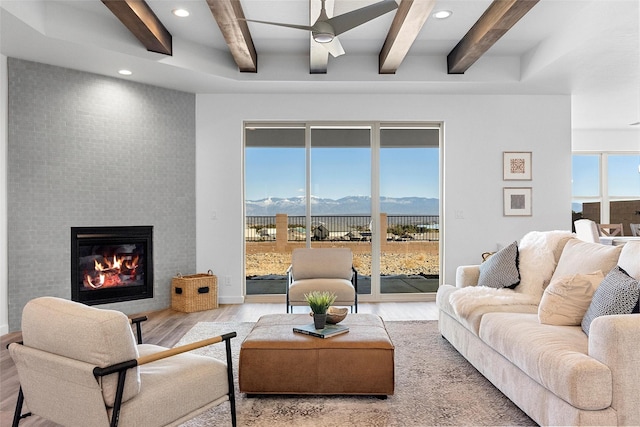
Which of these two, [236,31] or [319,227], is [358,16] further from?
[319,227]

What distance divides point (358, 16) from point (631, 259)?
2.32m

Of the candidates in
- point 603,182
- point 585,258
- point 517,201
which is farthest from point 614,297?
point 603,182

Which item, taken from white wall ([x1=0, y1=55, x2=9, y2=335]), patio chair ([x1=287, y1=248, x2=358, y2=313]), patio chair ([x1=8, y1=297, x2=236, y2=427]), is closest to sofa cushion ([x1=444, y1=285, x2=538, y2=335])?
patio chair ([x1=287, y1=248, x2=358, y2=313])

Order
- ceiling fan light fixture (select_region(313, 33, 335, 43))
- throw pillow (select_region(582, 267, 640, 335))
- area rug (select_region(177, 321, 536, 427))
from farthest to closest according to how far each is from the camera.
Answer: ceiling fan light fixture (select_region(313, 33, 335, 43))
area rug (select_region(177, 321, 536, 427))
throw pillow (select_region(582, 267, 640, 335))

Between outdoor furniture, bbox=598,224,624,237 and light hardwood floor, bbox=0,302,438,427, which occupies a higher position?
outdoor furniture, bbox=598,224,624,237

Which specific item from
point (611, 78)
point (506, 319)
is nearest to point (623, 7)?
point (611, 78)

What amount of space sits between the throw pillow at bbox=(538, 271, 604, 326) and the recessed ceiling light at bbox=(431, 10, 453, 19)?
107 inches

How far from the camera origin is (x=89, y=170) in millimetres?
4969

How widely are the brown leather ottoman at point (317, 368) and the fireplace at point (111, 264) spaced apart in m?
3.09

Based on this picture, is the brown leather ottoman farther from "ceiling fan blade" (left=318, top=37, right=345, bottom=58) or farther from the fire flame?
the fire flame

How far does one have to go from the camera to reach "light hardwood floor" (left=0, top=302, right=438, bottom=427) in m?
3.53

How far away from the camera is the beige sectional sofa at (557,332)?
1.97m

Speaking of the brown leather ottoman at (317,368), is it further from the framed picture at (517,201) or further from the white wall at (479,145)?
the framed picture at (517,201)

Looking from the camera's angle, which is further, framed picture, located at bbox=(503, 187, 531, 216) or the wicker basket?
framed picture, located at bbox=(503, 187, 531, 216)
